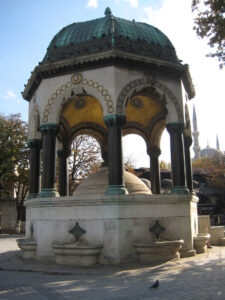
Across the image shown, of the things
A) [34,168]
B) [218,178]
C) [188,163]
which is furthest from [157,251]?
[218,178]

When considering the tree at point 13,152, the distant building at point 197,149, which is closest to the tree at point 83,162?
the tree at point 13,152

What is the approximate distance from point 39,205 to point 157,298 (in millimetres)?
5879

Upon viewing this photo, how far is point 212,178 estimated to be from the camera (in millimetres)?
46875

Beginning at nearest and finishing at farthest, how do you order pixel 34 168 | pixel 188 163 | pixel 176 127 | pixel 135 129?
pixel 176 127 < pixel 34 168 < pixel 188 163 < pixel 135 129

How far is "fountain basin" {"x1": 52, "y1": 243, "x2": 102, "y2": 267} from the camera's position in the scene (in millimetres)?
9461

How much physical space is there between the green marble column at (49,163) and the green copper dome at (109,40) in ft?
8.48

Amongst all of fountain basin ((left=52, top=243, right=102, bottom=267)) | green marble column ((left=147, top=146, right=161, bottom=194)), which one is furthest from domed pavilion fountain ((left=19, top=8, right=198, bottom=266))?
green marble column ((left=147, top=146, right=161, bottom=194))

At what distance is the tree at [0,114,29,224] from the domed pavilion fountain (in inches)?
653

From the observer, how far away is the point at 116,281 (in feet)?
25.0

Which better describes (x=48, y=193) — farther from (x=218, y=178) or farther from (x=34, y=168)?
(x=218, y=178)

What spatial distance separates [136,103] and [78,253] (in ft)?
25.3

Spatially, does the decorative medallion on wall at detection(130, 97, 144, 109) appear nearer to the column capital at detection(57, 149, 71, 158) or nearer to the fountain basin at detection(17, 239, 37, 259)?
the column capital at detection(57, 149, 71, 158)

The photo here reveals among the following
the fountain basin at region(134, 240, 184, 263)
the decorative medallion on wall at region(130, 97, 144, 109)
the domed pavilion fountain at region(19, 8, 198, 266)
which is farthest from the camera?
the decorative medallion on wall at region(130, 97, 144, 109)

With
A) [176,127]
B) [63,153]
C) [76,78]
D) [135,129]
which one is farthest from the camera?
[135,129]
